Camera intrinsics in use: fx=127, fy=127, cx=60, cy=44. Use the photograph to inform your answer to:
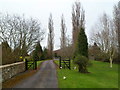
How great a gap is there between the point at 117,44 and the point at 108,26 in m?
3.81

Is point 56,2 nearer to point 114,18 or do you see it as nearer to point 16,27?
point 16,27

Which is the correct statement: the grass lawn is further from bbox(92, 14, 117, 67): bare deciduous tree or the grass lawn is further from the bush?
bbox(92, 14, 117, 67): bare deciduous tree

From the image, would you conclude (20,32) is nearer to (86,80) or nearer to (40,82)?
(40,82)

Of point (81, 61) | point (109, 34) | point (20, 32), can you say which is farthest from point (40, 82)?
point (109, 34)

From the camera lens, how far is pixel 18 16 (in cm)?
2070

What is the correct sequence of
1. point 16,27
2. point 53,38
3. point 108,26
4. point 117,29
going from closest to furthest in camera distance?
point 16,27
point 117,29
point 108,26
point 53,38

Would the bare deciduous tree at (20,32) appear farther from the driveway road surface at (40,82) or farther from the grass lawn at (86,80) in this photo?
the grass lawn at (86,80)

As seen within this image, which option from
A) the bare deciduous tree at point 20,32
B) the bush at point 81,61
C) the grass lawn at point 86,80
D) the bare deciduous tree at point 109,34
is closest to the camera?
the grass lawn at point 86,80

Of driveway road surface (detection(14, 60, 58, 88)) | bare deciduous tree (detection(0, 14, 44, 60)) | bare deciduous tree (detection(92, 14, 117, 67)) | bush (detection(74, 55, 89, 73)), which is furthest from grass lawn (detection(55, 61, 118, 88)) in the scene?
bare deciduous tree (detection(92, 14, 117, 67))

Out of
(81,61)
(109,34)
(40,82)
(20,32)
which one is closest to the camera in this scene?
(40,82)

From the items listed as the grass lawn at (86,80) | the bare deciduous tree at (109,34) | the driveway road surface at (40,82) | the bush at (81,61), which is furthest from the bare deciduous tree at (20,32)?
the bare deciduous tree at (109,34)

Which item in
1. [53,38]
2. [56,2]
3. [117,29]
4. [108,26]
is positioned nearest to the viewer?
[56,2]

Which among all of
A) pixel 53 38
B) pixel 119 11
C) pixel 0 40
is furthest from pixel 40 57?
pixel 119 11

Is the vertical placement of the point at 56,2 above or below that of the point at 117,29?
above
